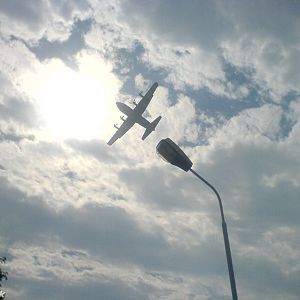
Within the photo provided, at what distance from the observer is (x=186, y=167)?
23.6 ft

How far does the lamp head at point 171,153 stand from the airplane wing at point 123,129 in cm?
3756

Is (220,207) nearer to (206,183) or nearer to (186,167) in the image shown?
(206,183)

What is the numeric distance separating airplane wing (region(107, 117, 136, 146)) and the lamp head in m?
37.6

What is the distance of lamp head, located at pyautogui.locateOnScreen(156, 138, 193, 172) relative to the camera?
6902 millimetres

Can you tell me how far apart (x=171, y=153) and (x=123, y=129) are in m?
40.8

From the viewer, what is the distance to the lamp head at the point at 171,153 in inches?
272

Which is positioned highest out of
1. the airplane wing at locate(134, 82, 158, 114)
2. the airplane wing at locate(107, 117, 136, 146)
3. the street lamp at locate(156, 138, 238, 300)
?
the airplane wing at locate(134, 82, 158, 114)

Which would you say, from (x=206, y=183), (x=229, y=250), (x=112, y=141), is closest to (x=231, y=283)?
(x=229, y=250)

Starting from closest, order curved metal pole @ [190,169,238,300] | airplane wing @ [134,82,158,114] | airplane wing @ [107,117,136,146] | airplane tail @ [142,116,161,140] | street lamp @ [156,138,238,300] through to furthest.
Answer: curved metal pole @ [190,169,238,300] < street lamp @ [156,138,238,300] < airplane wing @ [134,82,158,114] < airplane wing @ [107,117,136,146] < airplane tail @ [142,116,161,140]

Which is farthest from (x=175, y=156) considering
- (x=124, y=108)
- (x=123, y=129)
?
(x=123, y=129)

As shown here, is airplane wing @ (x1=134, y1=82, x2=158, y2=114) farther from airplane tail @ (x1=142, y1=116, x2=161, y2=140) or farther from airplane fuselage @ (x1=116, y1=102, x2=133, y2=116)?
airplane tail @ (x1=142, y1=116, x2=161, y2=140)

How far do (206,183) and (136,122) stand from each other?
3823cm

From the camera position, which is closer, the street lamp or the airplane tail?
the street lamp

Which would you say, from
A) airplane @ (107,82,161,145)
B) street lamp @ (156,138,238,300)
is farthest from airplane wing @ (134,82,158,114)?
street lamp @ (156,138,238,300)
